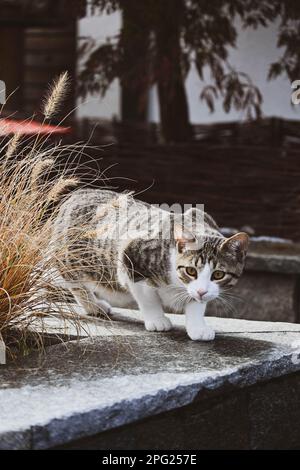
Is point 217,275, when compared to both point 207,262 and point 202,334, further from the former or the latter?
point 202,334

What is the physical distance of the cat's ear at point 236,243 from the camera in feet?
9.61

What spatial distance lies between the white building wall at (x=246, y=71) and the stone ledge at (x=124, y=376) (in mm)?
2142

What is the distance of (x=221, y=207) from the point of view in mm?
5117

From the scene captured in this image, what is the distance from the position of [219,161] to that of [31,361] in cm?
266

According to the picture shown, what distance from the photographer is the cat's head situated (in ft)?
9.42

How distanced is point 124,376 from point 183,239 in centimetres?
55

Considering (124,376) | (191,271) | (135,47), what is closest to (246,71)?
(135,47)

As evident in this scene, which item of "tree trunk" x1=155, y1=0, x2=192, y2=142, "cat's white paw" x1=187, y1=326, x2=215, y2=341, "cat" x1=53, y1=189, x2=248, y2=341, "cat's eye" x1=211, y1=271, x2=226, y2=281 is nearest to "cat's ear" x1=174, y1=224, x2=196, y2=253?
"cat" x1=53, y1=189, x2=248, y2=341

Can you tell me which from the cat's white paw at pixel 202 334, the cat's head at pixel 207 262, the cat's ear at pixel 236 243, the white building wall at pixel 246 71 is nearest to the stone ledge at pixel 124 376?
the cat's white paw at pixel 202 334

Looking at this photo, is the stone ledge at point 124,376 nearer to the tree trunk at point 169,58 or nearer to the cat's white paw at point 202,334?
the cat's white paw at point 202,334

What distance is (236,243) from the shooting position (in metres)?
2.96
